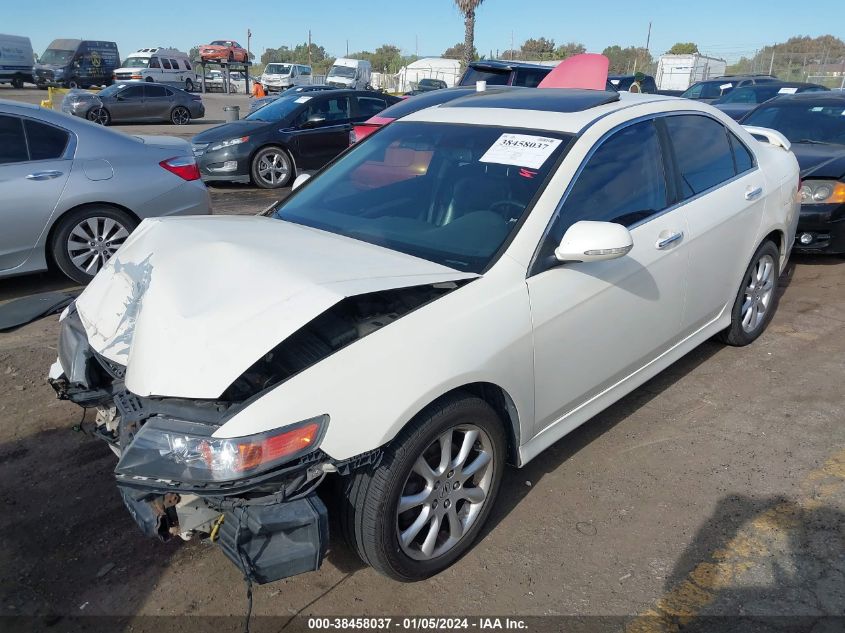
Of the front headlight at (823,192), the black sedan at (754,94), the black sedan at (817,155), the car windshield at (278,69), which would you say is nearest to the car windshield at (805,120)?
the black sedan at (817,155)

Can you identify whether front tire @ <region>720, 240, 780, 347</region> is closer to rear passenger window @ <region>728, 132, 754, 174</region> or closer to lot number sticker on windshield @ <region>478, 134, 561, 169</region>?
rear passenger window @ <region>728, 132, 754, 174</region>

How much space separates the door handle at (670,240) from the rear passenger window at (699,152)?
11.5 inches

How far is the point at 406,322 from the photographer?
246cm

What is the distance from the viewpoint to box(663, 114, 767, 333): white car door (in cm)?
Answer: 374

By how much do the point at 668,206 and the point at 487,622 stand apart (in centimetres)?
224

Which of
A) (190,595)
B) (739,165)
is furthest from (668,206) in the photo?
(190,595)

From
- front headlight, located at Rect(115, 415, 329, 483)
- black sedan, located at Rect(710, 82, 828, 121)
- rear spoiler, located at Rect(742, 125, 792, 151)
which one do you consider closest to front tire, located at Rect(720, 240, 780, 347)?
rear spoiler, located at Rect(742, 125, 792, 151)

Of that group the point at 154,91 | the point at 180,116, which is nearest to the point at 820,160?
the point at 154,91

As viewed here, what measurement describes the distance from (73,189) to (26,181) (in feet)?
1.09

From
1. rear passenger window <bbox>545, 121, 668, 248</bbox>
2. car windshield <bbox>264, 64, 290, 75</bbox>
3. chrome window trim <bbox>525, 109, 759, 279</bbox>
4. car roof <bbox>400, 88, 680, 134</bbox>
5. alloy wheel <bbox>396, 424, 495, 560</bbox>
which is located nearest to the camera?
alloy wheel <bbox>396, 424, 495, 560</bbox>

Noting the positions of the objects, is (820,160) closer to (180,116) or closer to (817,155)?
(817,155)

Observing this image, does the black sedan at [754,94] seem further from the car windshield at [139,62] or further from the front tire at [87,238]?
the car windshield at [139,62]

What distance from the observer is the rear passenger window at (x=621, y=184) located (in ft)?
10.1

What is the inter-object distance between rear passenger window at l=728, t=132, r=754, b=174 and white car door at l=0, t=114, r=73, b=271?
5007 mm
